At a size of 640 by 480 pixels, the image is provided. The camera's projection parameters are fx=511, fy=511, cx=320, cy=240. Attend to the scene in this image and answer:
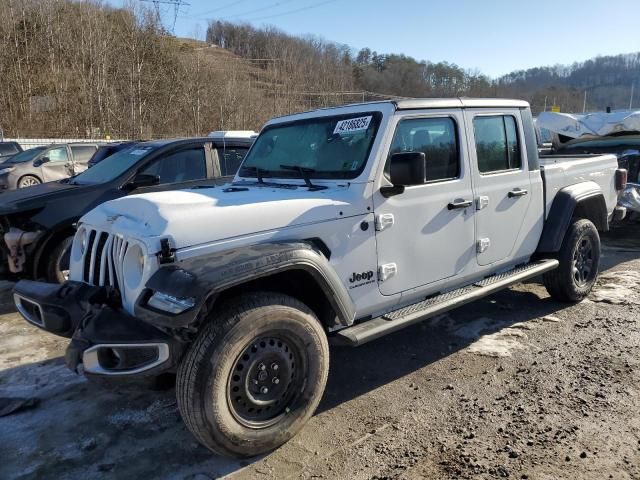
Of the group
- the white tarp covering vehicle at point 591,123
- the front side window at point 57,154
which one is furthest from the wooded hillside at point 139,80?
the front side window at point 57,154

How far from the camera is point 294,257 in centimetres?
285

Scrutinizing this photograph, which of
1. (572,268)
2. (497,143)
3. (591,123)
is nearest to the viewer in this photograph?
(497,143)

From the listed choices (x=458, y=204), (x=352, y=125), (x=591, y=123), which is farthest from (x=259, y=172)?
(x=591, y=123)

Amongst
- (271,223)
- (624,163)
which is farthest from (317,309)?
(624,163)

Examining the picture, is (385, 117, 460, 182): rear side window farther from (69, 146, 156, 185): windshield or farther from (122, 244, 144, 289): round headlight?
(69, 146, 156, 185): windshield

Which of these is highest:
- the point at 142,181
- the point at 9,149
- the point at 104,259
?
the point at 9,149

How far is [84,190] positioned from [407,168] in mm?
4087

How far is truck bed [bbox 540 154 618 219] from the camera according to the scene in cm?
494

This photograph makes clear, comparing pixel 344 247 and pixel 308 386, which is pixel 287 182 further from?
pixel 308 386

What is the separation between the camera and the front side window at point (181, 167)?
245 inches

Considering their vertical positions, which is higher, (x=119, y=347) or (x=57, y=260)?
(x=119, y=347)

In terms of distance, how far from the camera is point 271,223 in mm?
3008

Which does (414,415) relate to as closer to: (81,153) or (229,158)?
(229,158)

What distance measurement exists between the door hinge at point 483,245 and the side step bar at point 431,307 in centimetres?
29
